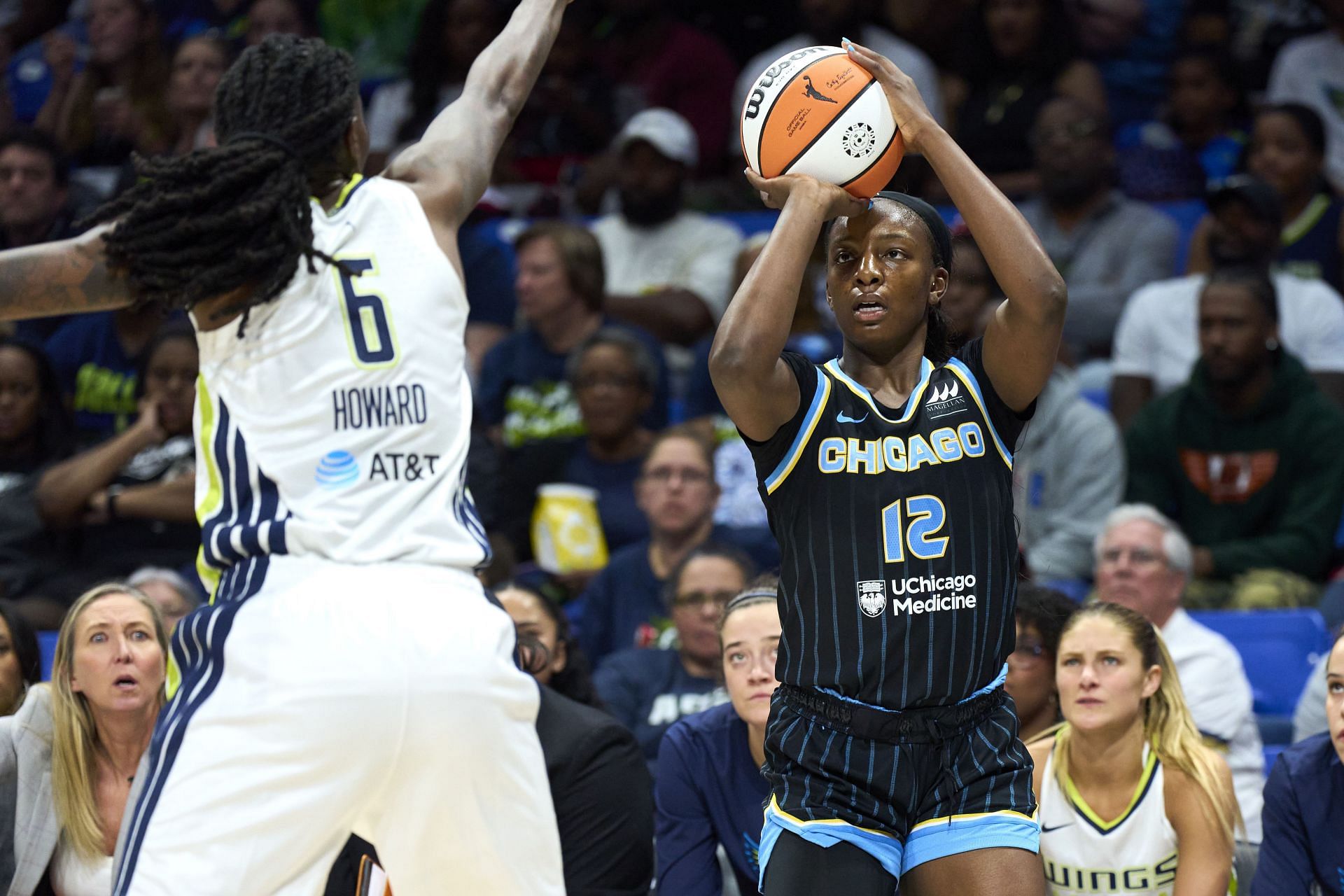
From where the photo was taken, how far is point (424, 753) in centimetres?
307

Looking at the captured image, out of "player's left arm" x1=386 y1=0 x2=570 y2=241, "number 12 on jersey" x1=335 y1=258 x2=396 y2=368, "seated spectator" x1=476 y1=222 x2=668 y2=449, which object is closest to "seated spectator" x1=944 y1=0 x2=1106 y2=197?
"seated spectator" x1=476 y1=222 x2=668 y2=449

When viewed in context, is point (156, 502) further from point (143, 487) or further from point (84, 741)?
point (84, 741)

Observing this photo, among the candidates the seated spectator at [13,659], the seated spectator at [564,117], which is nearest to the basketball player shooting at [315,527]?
the seated spectator at [13,659]

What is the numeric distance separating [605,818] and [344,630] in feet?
7.33

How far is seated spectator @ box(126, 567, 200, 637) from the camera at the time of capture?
6.64 meters

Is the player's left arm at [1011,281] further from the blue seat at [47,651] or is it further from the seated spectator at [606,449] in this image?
the blue seat at [47,651]

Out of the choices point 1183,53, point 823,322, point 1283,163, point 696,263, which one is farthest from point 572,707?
point 1183,53

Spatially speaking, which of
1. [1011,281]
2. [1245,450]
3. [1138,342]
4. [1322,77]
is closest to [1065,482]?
[1245,450]

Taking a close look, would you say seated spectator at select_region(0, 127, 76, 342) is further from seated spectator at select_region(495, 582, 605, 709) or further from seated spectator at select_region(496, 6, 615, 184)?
seated spectator at select_region(495, 582, 605, 709)

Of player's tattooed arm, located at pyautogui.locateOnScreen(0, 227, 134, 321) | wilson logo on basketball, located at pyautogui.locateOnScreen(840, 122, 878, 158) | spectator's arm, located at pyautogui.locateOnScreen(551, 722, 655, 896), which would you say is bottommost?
spectator's arm, located at pyautogui.locateOnScreen(551, 722, 655, 896)

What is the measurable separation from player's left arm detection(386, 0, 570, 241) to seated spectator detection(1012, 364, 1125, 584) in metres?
3.92

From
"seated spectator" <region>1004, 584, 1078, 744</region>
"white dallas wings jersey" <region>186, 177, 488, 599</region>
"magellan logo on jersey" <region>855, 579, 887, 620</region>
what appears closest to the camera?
"white dallas wings jersey" <region>186, 177, 488, 599</region>

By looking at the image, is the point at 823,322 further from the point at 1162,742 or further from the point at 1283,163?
the point at 1162,742

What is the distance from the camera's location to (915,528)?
11.4 feet
